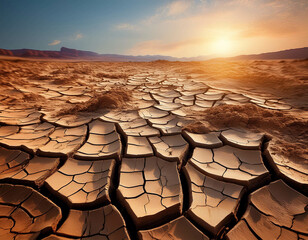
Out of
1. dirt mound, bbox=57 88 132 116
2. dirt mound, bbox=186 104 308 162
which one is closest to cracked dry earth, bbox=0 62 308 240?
dirt mound, bbox=186 104 308 162

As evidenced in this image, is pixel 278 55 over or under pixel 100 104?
over

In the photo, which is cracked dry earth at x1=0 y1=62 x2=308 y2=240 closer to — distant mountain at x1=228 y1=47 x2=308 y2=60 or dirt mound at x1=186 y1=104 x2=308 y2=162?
dirt mound at x1=186 y1=104 x2=308 y2=162

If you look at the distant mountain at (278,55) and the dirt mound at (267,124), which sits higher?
the distant mountain at (278,55)

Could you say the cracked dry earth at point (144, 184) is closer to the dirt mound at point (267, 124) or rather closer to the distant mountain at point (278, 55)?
the dirt mound at point (267, 124)

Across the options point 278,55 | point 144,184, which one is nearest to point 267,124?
point 144,184

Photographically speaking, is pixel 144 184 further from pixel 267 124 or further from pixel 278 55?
pixel 278 55

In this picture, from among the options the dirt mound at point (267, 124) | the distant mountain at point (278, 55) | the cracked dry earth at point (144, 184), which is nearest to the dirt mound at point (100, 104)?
the cracked dry earth at point (144, 184)

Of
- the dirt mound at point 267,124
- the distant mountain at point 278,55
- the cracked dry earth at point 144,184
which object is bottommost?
the cracked dry earth at point 144,184

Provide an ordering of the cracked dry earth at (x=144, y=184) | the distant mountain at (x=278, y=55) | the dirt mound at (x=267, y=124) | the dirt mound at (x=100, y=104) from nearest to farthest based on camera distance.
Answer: the cracked dry earth at (x=144, y=184) < the dirt mound at (x=267, y=124) < the dirt mound at (x=100, y=104) < the distant mountain at (x=278, y=55)

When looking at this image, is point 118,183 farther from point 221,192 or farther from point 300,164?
point 300,164

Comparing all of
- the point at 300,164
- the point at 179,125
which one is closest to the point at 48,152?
the point at 179,125
